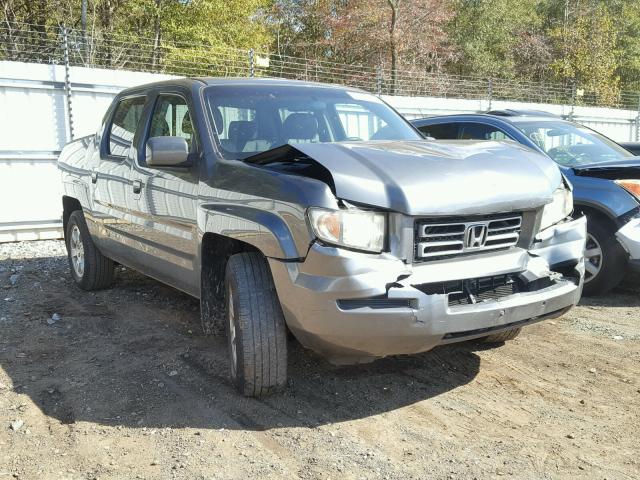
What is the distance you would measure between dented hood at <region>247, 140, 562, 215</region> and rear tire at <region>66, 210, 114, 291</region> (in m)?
2.96

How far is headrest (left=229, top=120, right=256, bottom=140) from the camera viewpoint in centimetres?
400

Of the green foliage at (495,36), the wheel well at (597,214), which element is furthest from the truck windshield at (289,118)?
the green foliage at (495,36)

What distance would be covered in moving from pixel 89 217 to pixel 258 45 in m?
26.7

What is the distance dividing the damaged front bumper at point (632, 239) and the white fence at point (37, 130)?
7535mm

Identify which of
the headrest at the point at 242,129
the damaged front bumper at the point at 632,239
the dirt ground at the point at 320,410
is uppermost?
the headrest at the point at 242,129

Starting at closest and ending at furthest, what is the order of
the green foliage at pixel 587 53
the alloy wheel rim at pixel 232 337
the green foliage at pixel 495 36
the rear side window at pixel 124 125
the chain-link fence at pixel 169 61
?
the alloy wheel rim at pixel 232 337
the rear side window at pixel 124 125
the chain-link fence at pixel 169 61
the green foliage at pixel 587 53
the green foliage at pixel 495 36

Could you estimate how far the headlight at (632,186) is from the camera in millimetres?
5352

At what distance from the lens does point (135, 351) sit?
14.5 ft

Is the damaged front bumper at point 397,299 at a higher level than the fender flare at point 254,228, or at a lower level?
lower

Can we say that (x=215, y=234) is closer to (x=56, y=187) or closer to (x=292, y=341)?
(x=292, y=341)

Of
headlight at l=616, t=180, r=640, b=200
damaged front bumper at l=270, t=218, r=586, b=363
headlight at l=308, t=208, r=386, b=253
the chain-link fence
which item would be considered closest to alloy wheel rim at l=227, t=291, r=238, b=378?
damaged front bumper at l=270, t=218, r=586, b=363

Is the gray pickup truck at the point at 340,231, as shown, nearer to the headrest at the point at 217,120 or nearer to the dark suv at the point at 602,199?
the headrest at the point at 217,120

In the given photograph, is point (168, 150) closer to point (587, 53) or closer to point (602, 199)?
point (602, 199)

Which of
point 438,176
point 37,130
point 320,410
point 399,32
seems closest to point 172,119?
point 438,176
